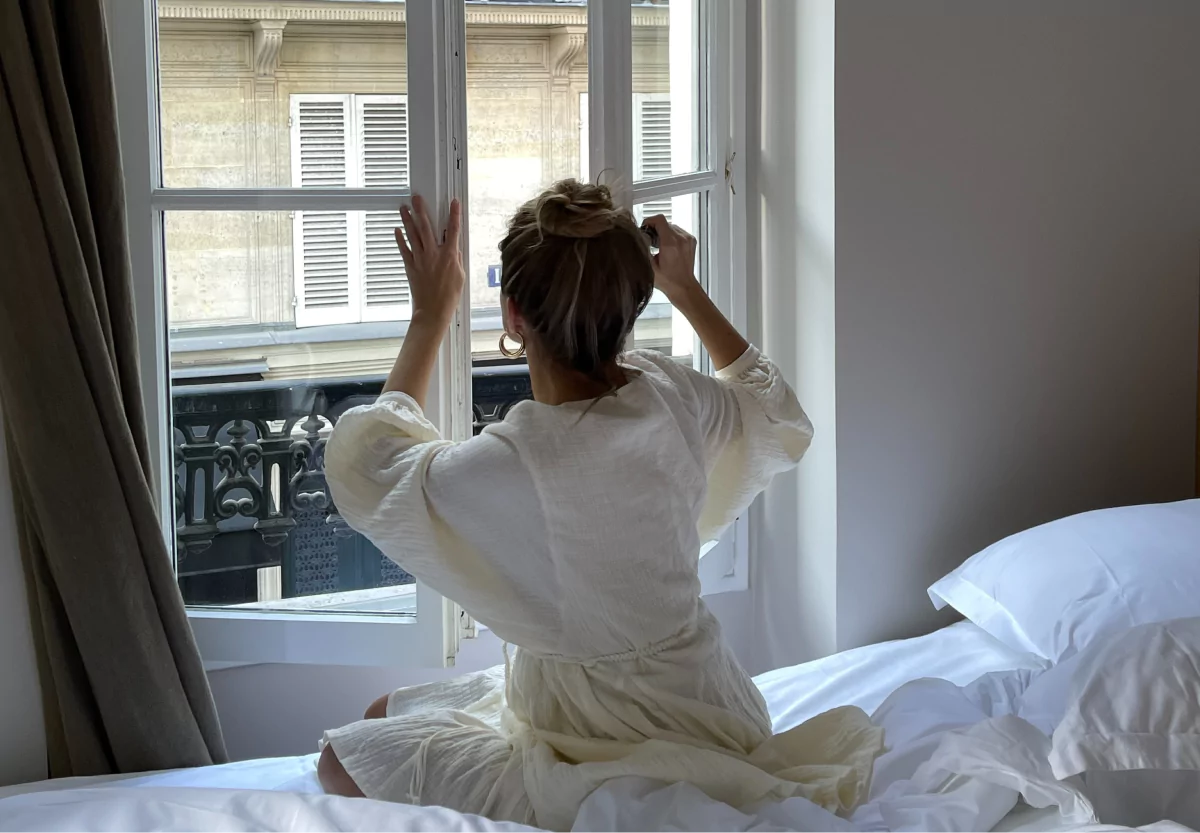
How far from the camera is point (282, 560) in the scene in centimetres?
182

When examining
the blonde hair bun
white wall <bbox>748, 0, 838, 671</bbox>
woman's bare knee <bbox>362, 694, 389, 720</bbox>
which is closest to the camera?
the blonde hair bun

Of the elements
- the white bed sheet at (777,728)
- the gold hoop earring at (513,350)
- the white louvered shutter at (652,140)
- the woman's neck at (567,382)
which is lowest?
the white bed sheet at (777,728)

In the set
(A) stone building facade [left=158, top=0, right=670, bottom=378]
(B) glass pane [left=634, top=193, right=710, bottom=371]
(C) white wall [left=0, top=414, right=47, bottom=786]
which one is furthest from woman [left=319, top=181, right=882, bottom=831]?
(B) glass pane [left=634, top=193, right=710, bottom=371]

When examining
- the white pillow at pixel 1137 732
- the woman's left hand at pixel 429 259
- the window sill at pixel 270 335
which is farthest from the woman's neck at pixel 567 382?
the white pillow at pixel 1137 732

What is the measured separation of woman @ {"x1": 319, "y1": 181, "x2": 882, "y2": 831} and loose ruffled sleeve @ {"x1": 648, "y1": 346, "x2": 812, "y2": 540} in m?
0.09

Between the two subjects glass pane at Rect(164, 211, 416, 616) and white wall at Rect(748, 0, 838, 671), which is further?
white wall at Rect(748, 0, 838, 671)

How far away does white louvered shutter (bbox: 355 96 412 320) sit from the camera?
170 cm

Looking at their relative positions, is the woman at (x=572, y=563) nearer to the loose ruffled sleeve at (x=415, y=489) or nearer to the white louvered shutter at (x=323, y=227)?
the loose ruffled sleeve at (x=415, y=489)

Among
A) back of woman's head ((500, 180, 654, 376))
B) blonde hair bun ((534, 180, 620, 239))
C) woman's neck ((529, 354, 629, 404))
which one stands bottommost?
woman's neck ((529, 354, 629, 404))

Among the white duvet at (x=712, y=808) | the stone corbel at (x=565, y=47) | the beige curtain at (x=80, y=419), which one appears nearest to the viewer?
the white duvet at (x=712, y=808)

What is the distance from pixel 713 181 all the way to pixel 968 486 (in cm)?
72

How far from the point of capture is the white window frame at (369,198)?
1636 mm

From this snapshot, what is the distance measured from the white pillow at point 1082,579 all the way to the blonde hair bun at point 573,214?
0.95 metres

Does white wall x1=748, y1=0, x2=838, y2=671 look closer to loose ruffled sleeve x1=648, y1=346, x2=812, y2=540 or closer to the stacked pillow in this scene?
the stacked pillow
